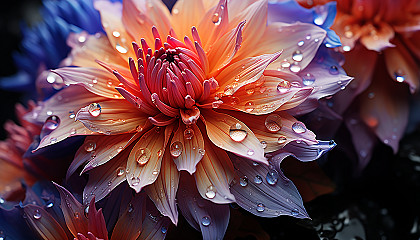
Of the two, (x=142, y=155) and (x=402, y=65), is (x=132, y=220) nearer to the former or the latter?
(x=142, y=155)

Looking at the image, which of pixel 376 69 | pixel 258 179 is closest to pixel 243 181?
pixel 258 179

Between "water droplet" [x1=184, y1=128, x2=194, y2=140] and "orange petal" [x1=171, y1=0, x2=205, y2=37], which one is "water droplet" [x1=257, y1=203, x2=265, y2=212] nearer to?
"water droplet" [x1=184, y1=128, x2=194, y2=140]

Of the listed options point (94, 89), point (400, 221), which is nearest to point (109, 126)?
point (94, 89)

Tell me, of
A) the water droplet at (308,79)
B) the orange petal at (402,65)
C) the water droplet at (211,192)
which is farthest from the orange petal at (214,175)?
the orange petal at (402,65)

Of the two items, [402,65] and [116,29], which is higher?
[116,29]

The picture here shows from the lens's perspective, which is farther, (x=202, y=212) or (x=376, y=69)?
(x=376, y=69)

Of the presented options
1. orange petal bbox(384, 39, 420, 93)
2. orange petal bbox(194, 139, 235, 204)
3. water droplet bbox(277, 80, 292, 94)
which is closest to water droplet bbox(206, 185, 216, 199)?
A: orange petal bbox(194, 139, 235, 204)
